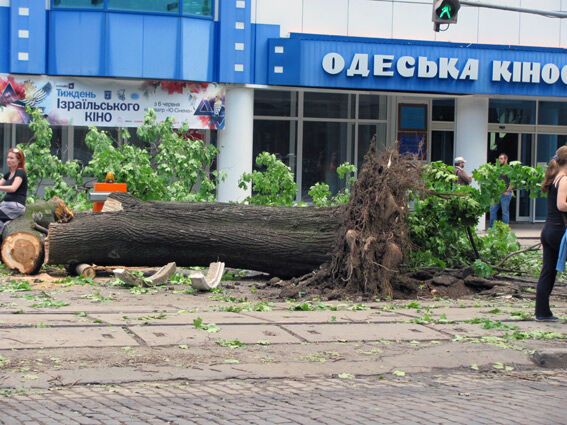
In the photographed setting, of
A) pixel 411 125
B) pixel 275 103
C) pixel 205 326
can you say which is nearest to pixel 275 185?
pixel 205 326

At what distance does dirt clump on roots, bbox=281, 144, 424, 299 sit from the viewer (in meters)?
12.2

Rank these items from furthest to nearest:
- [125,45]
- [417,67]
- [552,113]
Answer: [552,113] < [417,67] < [125,45]

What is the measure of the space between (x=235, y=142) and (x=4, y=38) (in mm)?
6337

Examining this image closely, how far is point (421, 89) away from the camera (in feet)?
87.5

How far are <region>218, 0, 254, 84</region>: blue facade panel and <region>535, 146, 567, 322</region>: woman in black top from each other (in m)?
15.6

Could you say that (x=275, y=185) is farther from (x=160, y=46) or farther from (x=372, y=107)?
(x=372, y=107)

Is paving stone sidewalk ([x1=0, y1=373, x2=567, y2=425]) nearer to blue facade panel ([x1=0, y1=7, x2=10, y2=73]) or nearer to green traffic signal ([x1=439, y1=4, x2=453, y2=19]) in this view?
green traffic signal ([x1=439, y1=4, x2=453, y2=19])

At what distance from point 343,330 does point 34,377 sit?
3.42 metres

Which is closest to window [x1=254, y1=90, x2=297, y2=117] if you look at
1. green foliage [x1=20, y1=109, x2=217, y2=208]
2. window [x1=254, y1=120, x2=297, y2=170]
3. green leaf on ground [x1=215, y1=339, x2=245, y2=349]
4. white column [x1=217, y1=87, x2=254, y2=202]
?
window [x1=254, y1=120, x2=297, y2=170]

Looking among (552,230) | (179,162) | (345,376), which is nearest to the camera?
(345,376)

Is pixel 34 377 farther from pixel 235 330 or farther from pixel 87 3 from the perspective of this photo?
pixel 87 3

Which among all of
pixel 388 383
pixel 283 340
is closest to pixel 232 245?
pixel 283 340

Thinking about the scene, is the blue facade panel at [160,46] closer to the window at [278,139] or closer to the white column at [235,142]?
the white column at [235,142]

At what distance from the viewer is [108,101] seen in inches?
978
